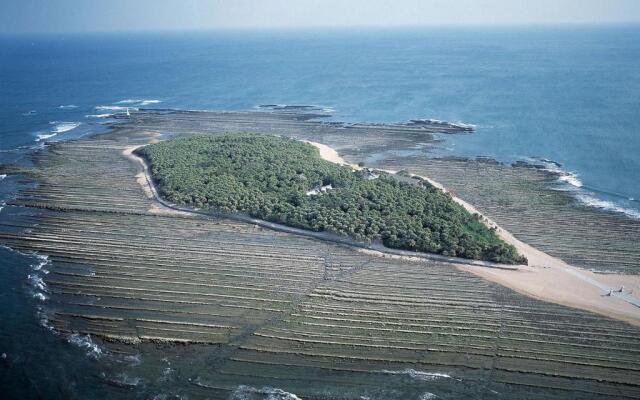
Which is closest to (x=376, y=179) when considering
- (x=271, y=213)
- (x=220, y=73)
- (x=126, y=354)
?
(x=271, y=213)

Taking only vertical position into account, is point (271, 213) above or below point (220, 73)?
below

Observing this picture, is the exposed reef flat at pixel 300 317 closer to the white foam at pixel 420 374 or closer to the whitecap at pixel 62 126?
the white foam at pixel 420 374

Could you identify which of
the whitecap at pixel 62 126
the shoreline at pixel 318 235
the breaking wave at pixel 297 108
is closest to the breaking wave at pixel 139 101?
the whitecap at pixel 62 126

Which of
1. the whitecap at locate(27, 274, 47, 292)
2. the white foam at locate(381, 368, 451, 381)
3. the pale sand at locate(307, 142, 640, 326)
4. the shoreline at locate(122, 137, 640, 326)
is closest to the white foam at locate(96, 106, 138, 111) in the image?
the shoreline at locate(122, 137, 640, 326)

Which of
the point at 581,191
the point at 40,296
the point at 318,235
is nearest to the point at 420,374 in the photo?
the point at 318,235

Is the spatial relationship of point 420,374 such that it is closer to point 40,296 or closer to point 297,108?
point 40,296

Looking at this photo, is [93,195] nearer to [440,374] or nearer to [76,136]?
[76,136]
